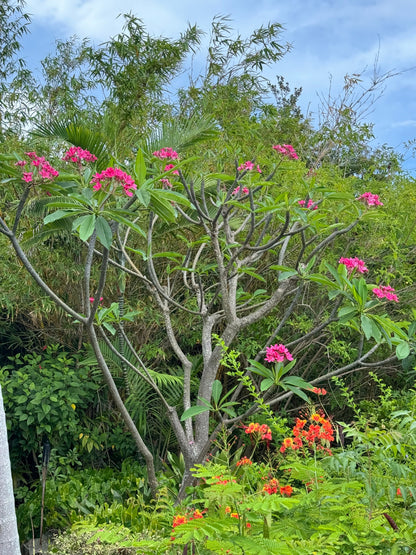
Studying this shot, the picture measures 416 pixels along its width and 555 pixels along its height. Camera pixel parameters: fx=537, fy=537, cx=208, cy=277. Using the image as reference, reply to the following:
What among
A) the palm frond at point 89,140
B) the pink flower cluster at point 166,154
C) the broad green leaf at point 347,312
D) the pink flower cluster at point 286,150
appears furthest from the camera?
the palm frond at point 89,140

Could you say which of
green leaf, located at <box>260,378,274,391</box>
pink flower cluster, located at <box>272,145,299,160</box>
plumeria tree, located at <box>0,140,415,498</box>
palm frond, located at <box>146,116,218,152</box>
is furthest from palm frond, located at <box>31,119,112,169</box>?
green leaf, located at <box>260,378,274,391</box>

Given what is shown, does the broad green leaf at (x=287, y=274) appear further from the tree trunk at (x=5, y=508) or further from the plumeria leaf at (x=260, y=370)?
the tree trunk at (x=5, y=508)

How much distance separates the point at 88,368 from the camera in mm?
4191

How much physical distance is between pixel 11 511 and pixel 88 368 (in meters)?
2.45

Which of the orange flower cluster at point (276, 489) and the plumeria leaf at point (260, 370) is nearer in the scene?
the orange flower cluster at point (276, 489)

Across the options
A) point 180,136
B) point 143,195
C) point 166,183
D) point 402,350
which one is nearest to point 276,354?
point 402,350

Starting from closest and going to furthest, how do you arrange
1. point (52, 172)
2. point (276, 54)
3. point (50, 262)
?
point (52, 172)
point (50, 262)
point (276, 54)

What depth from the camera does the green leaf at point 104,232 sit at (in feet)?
5.94

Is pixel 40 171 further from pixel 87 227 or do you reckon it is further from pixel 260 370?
pixel 260 370

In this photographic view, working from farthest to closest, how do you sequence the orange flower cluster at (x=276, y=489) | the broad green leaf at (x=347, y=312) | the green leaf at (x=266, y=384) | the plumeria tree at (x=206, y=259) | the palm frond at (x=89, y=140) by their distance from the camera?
1. the palm frond at (x=89, y=140)
2. the green leaf at (x=266, y=384)
3. the broad green leaf at (x=347, y=312)
4. the plumeria tree at (x=206, y=259)
5. the orange flower cluster at (x=276, y=489)

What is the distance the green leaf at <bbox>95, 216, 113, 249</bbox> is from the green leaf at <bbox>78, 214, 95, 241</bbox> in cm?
3

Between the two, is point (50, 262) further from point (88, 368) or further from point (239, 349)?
point (239, 349)

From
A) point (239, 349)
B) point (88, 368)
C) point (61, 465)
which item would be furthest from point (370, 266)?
point (61, 465)

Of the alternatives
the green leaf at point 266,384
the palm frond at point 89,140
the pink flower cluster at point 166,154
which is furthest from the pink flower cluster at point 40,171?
the palm frond at point 89,140
